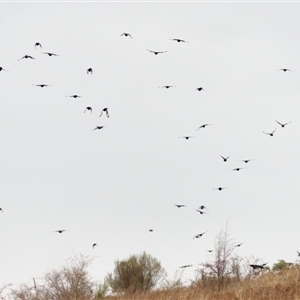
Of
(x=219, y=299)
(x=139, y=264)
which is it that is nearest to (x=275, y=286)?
(x=219, y=299)

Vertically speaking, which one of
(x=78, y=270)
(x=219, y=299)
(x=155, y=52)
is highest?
(x=155, y=52)

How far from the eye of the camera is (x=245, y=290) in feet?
83.8

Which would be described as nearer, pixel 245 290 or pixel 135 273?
pixel 245 290

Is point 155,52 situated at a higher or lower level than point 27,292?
higher

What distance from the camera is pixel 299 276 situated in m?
28.5

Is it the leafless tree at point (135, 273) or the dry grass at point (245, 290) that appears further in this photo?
the leafless tree at point (135, 273)

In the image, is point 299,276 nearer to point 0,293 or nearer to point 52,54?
point 52,54

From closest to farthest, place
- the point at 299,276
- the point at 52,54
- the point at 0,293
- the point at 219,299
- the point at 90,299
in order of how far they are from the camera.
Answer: the point at 52,54
the point at 219,299
the point at 299,276
the point at 90,299
the point at 0,293

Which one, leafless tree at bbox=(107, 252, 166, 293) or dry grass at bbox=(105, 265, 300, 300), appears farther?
leafless tree at bbox=(107, 252, 166, 293)

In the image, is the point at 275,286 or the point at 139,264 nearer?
the point at 275,286

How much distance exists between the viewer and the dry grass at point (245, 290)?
24.0 metres

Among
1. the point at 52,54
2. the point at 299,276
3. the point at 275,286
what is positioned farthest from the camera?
the point at 299,276

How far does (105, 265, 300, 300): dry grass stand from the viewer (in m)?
24.0

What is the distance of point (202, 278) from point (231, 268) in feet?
4.81
